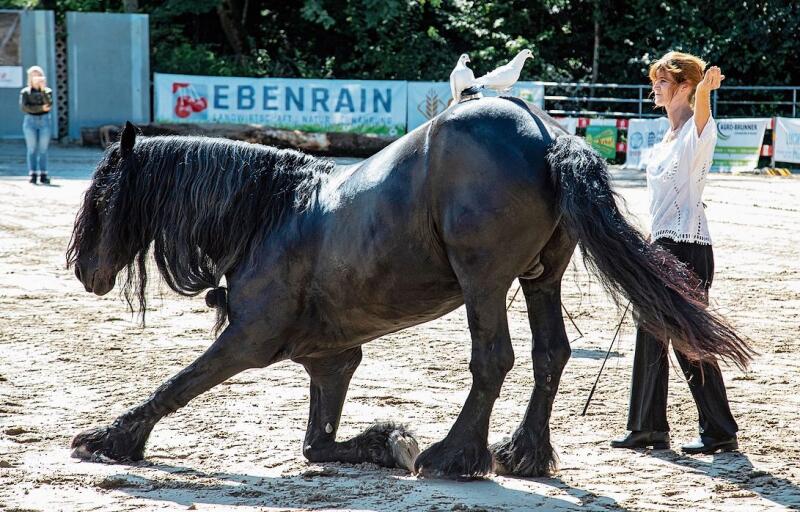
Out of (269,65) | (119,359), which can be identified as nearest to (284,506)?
(119,359)

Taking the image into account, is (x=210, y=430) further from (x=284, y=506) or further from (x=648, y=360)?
(x=648, y=360)

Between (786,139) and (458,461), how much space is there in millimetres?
19852

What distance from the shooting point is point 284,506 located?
413cm

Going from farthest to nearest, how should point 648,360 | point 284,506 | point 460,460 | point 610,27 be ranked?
1. point 610,27
2. point 648,360
3. point 460,460
4. point 284,506

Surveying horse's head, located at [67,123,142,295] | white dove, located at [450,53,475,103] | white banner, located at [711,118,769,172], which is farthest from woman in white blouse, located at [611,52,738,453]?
white banner, located at [711,118,769,172]

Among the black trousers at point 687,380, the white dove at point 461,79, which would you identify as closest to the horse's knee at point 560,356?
the black trousers at point 687,380

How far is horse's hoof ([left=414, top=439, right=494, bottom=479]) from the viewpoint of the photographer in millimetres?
4453

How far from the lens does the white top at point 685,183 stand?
16.4 ft

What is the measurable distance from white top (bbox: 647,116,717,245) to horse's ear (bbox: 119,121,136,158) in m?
2.55

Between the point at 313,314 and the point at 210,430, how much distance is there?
0.95 metres

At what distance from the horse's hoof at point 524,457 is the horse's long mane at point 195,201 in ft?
4.75

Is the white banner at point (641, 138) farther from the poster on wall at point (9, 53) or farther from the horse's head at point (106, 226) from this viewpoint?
the horse's head at point (106, 226)

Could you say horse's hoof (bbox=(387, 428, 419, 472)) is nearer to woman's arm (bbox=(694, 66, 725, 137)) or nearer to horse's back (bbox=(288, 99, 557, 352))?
horse's back (bbox=(288, 99, 557, 352))

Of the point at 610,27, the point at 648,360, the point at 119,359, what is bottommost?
the point at 119,359
